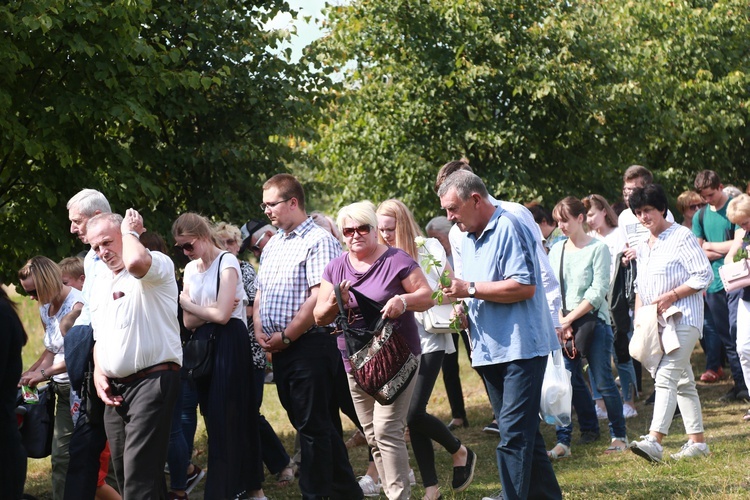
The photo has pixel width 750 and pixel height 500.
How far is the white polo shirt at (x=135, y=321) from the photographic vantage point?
18.1ft

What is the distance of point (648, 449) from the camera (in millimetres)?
7129

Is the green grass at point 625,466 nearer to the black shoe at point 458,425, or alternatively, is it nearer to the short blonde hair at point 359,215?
the black shoe at point 458,425

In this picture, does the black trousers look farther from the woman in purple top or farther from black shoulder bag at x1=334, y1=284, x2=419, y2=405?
black shoulder bag at x1=334, y1=284, x2=419, y2=405

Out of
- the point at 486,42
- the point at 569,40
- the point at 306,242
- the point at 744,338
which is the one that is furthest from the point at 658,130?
the point at 306,242

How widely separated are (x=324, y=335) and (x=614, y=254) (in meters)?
4.19

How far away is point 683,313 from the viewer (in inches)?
285

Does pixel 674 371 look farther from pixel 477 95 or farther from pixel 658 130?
pixel 658 130

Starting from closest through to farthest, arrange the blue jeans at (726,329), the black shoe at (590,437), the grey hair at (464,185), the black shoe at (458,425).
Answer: the grey hair at (464,185)
the black shoe at (590,437)
the blue jeans at (726,329)
the black shoe at (458,425)

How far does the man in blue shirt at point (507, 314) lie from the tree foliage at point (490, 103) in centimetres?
878

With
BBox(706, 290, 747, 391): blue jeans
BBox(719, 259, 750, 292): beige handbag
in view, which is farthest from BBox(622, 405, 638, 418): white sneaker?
BBox(719, 259, 750, 292): beige handbag

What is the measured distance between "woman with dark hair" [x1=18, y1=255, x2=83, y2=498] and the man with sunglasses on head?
56.1 inches

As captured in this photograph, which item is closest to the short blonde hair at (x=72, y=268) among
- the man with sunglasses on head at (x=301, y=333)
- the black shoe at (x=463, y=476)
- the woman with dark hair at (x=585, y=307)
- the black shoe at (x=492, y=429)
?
the man with sunglasses on head at (x=301, y=333)

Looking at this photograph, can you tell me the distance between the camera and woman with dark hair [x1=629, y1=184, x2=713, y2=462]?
23.6 feet

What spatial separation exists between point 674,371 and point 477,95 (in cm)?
796
